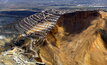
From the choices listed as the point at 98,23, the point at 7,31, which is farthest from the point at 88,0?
the point at 98,23

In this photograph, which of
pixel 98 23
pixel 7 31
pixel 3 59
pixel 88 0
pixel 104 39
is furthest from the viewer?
pixel 88 0

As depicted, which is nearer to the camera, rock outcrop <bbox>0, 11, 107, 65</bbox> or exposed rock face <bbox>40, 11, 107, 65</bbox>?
rock outcrop <bbox>0, 11, 107, 65</bbox>

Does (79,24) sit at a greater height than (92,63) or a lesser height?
greater

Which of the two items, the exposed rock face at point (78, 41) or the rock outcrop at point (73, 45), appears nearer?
the rock outcrop at point (73, 45)

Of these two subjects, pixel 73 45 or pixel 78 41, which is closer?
pixel 73 45

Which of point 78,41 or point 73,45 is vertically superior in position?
point 78,41

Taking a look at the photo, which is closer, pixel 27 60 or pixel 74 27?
pixel 27 60

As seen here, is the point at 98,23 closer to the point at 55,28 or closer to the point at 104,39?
the point at 104,39

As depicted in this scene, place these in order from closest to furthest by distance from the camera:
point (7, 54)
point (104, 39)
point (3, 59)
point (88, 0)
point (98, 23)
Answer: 1. point (3, 59)
2. point (7, 54)
3. point (104, 39)
4. point (98, 23)
5. point (88, 0)
